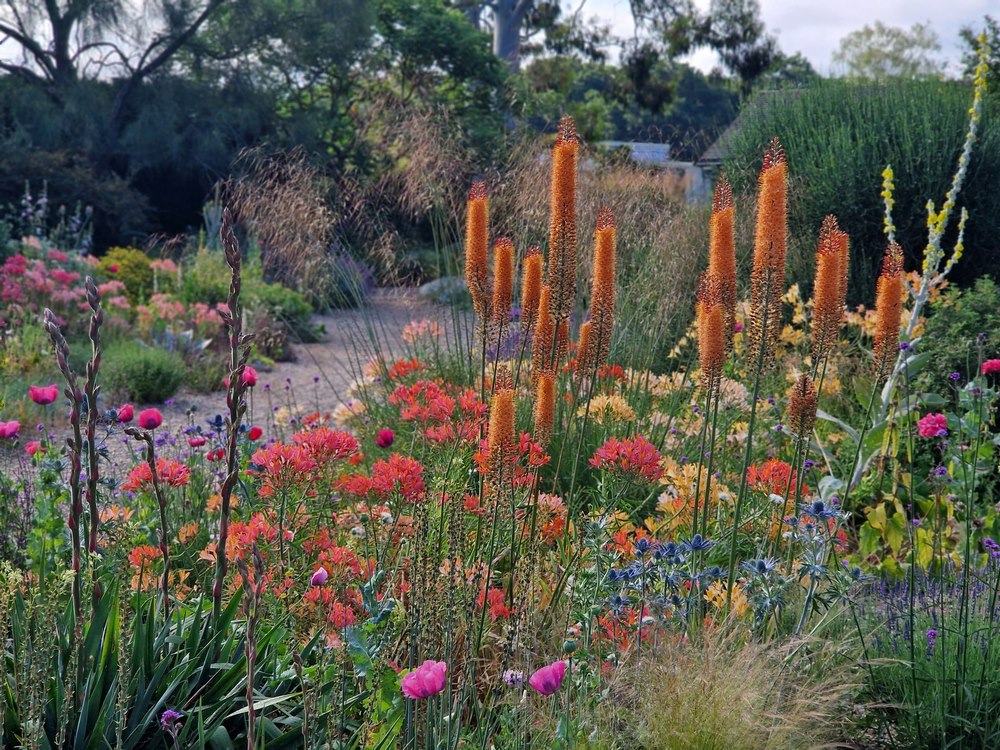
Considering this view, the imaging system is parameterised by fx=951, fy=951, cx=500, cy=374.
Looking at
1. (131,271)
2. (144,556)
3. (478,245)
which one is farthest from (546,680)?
(131,271)

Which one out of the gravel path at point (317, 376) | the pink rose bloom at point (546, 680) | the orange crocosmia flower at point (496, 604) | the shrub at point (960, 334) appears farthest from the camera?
the gravel path at point (317, 376)

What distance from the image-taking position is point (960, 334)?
19.6 feet

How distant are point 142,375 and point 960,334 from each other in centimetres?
664

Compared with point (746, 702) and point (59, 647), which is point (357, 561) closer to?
point (59, 647)

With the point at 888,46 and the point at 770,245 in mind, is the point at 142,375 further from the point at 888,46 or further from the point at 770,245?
the point at 888,46

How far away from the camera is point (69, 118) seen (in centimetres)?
1852

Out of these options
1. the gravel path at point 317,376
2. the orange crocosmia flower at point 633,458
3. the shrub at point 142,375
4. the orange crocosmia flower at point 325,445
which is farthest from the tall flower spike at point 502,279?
the shrub at point 142,375

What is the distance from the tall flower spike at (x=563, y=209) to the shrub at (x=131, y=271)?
10474mm

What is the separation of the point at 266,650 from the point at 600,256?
4.62 ft

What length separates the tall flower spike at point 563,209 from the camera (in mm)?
2742

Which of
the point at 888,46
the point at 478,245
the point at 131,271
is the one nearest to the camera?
the point at 478,245

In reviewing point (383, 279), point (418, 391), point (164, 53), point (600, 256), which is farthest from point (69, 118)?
point (600, 256)

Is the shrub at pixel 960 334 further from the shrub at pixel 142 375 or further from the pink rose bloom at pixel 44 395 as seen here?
the shrub at pixel 142 375

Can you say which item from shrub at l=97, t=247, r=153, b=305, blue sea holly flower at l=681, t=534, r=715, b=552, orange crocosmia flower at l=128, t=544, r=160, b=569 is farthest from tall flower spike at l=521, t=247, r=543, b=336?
shrub at l=97, t=247, r=153, b=305
